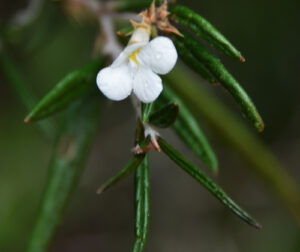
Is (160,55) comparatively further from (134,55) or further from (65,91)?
(65,91)

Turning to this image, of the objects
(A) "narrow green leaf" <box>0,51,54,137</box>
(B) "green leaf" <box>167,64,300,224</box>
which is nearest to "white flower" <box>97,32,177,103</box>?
(A) "narrow green leaf" <box>0,51,54,137</box>

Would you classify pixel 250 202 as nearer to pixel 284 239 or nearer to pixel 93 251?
pixel 284 239

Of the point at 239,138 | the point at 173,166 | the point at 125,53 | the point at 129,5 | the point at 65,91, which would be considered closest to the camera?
the point at 125,53

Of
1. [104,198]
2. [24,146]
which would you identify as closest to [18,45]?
[24,146]

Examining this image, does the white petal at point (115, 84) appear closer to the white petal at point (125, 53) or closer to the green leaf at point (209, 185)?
the white petal at point (125, 53)

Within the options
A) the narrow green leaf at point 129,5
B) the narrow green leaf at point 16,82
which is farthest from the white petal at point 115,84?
the narrow green leaf at point 16,82

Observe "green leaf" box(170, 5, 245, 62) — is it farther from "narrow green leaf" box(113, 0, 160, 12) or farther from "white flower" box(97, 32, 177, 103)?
"narrow green leaf" box(113, 0, 160, 12)

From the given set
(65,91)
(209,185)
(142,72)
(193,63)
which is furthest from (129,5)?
(209,185)
